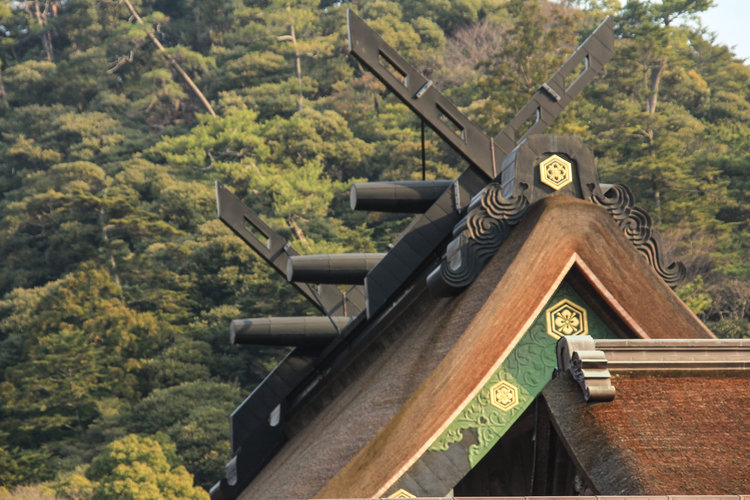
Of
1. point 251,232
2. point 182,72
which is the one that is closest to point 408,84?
point 251,232

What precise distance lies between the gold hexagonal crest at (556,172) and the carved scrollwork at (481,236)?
21 cm

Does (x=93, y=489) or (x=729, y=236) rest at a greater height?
(x=729, y=236)

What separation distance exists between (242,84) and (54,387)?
3023cm

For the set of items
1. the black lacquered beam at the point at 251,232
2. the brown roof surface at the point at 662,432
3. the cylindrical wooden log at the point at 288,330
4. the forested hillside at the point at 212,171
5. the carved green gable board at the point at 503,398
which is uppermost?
the brown roof surface at the point at 662,432

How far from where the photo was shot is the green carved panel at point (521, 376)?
7.02 meters

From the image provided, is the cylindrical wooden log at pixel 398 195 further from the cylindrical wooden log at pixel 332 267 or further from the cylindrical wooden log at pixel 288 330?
the cylindrical wooden log at pixel 288 330

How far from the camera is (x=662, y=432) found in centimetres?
555

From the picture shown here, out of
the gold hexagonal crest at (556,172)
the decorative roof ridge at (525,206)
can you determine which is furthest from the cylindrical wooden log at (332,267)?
the gold hexagonal crest at (556,172)

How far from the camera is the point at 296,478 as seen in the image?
8.01 metres

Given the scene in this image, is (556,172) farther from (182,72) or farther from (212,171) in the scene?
(182,72)

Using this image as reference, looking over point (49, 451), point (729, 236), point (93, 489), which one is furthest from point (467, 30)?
point (93, 489)

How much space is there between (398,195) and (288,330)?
2692 mm

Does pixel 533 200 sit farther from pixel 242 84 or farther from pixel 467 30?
pixel 467 30

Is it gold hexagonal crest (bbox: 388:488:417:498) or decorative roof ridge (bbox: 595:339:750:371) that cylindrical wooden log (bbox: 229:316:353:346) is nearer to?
gold hexagonal crest (bbox: 388:488:417:498)
